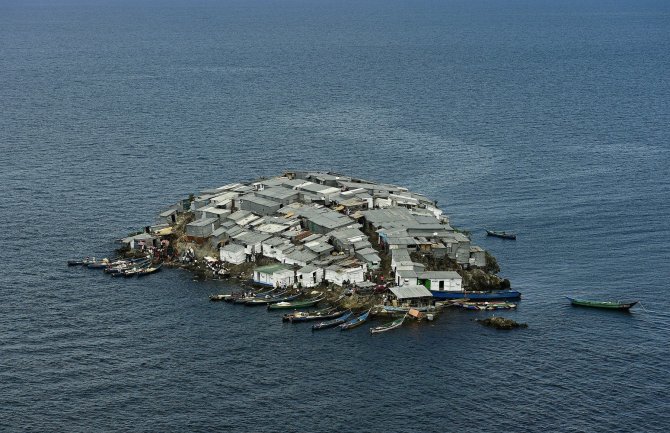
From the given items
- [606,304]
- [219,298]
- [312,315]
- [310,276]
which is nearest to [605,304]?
[606,304]

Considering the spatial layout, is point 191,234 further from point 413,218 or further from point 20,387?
point 20,387

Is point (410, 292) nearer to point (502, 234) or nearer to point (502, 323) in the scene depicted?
point (502, 323)

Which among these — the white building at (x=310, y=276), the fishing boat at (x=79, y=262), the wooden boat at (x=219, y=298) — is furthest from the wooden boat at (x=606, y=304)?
the fishing boat at (x=79, y=262)

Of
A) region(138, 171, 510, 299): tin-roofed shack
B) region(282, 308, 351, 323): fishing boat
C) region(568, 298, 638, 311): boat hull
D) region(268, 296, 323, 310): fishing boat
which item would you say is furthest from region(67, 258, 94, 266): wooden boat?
region(568, 298, 638, 311): boat hull

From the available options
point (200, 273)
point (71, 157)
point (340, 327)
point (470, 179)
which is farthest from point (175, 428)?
point (71, 157)

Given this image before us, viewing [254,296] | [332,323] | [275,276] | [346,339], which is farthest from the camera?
[275,276]

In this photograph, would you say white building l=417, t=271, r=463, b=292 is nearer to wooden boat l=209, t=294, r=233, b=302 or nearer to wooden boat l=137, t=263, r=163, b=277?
wooden boat l=209, t=294, r=233, b=302

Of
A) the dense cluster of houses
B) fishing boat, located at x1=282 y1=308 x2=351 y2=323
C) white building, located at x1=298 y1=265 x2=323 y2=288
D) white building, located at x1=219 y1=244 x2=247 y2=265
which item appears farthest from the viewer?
white building, located at x1=219 y1=244 x2=247 y2=265
